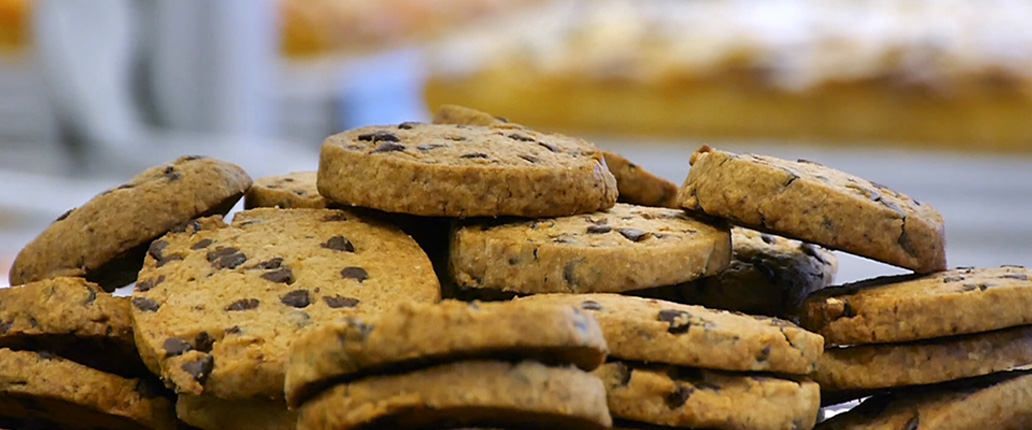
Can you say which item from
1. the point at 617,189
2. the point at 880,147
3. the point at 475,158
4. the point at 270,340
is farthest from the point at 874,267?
the point at 270,340

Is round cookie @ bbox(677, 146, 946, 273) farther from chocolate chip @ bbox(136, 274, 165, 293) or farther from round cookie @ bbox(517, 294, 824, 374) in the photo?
chocolate chip @ bbox(136, 274, 165, 293)

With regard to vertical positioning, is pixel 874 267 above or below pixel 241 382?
below

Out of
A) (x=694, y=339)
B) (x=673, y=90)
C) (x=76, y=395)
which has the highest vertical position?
(x=694, y=339)

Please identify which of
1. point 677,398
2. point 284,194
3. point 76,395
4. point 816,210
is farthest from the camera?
point 284,194

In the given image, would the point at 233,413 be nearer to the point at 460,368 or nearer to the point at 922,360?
the point at 460,368

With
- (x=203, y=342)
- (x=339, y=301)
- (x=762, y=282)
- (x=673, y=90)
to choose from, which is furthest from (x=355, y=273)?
(x=673, y=90)

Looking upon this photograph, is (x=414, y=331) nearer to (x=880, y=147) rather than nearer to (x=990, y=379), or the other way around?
(x=990, y=379)

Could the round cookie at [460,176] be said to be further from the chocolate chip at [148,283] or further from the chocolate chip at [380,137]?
the chocolate chip at [148,283]
